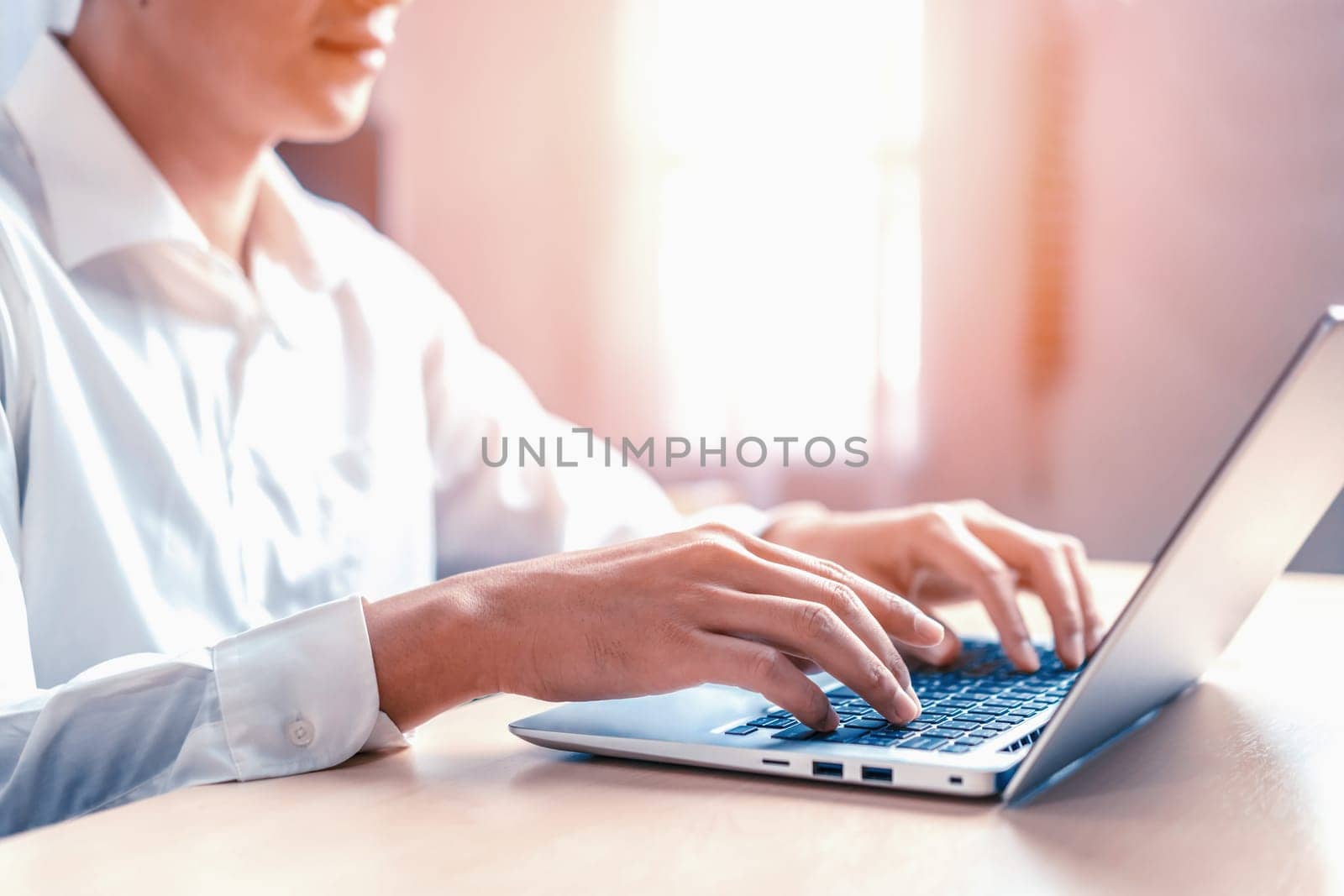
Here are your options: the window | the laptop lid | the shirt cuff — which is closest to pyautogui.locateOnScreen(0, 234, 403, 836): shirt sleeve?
the shirt cuff

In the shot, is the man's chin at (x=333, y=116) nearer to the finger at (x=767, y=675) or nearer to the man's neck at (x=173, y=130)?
the man's neck at (x=173, y=130)

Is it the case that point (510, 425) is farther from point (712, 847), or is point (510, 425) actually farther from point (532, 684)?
point (712, 847)

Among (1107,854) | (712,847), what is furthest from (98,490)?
(1107,854)

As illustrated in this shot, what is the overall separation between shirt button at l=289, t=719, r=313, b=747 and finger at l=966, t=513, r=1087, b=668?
18.3 inches

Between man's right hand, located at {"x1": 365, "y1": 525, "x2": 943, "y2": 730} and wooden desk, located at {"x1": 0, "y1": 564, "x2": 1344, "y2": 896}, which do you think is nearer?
wooden desk, located at {"x1": 0, "y1": 564, "x2": 1344, "y2": 896}

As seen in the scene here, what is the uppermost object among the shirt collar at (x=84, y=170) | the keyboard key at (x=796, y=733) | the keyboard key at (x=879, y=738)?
the shirt collar at (x=84, y=170)

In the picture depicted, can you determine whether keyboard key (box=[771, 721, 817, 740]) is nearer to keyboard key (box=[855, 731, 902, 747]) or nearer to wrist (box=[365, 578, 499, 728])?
keyboard key (box=[855, 731, 902, 747])

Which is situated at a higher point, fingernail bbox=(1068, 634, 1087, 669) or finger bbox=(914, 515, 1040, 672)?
finger bbox=(914, 515, 1040, 672)

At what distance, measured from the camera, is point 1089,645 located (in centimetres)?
76

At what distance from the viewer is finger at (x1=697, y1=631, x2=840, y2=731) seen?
0.52 meters

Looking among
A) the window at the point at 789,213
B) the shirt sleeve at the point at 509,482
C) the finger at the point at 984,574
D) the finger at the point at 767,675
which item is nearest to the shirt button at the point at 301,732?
the finger at the point at 767,675

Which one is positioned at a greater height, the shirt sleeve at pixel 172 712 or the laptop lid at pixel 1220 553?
the laptop lid at pixel 1220 553

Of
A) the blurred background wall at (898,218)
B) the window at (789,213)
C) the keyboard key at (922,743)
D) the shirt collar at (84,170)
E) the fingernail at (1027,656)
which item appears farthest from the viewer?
the window at (789,213)

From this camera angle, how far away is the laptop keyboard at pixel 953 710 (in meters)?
0.51
